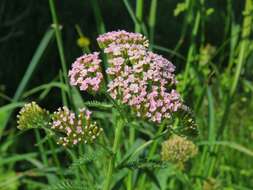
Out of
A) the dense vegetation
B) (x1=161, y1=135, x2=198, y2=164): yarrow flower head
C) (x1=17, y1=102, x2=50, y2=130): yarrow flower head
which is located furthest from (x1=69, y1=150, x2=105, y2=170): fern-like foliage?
(x1=161, y1=135, x2=198, y2=164): yarrow flower head

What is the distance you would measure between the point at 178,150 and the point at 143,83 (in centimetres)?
85

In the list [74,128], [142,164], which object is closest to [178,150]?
[142,164]

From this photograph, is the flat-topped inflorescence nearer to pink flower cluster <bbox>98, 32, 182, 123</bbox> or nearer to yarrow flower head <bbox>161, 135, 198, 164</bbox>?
pink flower cluster <bbox>98, 32, 182, 123</bbox>

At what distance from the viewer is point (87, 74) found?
1.74 meters

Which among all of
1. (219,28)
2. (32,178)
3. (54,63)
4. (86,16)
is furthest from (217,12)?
(32,178)

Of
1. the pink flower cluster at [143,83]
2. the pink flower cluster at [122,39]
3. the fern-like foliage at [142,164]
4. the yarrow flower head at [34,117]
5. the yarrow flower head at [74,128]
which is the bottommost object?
the fern-like foliage at [142,164]

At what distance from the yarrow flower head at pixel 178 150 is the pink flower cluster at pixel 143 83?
68 centimetres

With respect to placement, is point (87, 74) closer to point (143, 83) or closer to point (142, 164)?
point (143, 83)

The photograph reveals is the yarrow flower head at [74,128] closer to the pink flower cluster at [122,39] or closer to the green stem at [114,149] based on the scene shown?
the green stem at [114,149]

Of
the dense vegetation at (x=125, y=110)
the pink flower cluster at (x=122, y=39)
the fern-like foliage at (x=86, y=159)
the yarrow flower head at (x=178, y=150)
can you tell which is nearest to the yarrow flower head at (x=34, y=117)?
the dense vegetation at (x=125, y=110)

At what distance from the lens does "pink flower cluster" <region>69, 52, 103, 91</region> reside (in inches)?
67.5

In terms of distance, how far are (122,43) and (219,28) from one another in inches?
164

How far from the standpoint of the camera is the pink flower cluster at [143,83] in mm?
1665

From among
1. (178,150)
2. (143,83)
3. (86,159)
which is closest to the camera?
(143,83)
